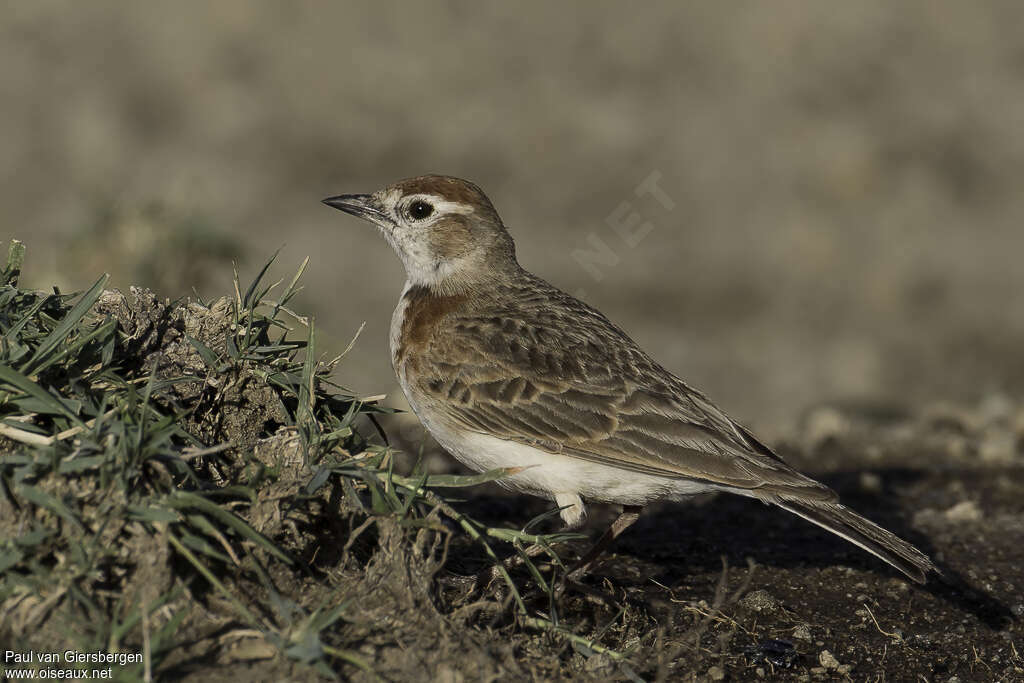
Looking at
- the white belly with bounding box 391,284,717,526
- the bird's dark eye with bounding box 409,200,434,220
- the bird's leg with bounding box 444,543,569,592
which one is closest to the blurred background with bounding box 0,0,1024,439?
the bird's dark eye with bounding box 409,200,434,220

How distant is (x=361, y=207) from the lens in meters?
6.70

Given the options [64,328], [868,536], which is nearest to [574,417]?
[868,536]

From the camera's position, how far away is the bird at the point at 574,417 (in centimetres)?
532

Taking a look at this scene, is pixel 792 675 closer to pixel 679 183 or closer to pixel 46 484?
pixel 46 484

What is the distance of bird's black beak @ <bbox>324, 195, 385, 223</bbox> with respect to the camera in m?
6.70

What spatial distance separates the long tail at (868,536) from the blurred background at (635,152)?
4.74m

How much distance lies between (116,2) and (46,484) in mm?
16390

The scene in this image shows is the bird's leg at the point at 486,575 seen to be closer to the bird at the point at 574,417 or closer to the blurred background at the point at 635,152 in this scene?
the bird at the point at 574,417

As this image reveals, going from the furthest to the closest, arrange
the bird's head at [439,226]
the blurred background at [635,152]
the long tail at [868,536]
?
1. the blurred background at [635,152]
2. the bird's head at [439,226]
3. the long tail at [868,536]

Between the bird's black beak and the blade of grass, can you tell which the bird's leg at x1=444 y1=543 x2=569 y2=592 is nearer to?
the blade of grass

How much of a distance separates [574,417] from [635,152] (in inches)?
438

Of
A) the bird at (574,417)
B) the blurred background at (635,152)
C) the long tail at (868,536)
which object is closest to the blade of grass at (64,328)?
the bird at (574,417)

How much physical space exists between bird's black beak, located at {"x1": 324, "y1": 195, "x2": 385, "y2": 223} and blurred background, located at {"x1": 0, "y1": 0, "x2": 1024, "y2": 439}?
11.7 feet

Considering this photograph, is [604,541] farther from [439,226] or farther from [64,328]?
[64,328]
